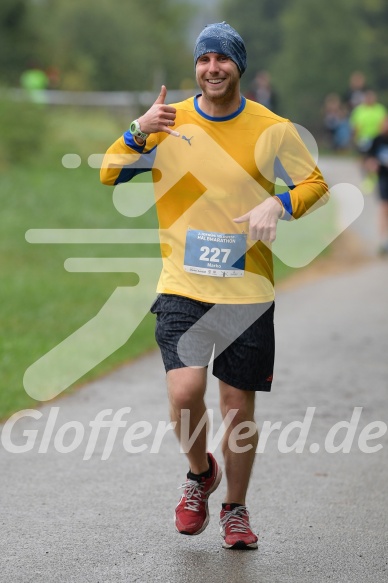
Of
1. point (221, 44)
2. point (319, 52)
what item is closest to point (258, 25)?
point (319, 52)

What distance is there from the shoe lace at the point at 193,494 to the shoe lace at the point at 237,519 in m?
0.13

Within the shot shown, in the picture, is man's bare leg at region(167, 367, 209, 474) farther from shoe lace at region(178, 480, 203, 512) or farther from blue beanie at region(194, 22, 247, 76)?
blue beanie at region(194, 22, 247, 76)

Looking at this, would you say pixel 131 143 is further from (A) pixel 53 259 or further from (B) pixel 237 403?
(A) pixel 53 259

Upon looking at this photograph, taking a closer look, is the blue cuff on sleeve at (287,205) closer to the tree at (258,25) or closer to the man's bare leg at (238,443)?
the man's bare leg at (238,443)

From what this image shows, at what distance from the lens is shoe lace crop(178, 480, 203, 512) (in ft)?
18.9

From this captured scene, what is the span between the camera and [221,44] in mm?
5449

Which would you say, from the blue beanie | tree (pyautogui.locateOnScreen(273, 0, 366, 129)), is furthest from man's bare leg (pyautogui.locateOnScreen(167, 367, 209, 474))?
tree (pyautogui.locateOnScreen(273, 0, 366, 129))

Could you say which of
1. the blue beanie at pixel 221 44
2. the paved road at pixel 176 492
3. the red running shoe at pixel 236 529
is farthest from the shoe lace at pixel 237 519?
the blue beanie at pixel 221 44

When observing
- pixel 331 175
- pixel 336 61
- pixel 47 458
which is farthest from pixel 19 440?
pixel 336 61

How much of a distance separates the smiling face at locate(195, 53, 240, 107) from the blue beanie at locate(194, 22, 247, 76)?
0.08 ft

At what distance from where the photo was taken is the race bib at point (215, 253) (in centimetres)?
551

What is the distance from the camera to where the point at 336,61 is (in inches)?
3250

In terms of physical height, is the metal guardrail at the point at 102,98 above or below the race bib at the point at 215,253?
below

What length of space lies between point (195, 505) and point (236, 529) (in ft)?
Answer: 0.72
